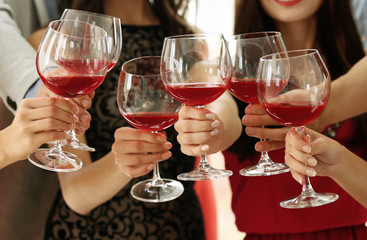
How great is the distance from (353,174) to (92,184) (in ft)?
2.89

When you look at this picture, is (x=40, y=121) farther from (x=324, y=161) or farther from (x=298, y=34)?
(x=298, y=34)

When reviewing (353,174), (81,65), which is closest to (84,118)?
(81,65)

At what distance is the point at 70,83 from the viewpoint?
1.11 meters

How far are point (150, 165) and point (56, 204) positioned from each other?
2.45ft

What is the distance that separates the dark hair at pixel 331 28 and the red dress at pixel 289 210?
0.59 feet

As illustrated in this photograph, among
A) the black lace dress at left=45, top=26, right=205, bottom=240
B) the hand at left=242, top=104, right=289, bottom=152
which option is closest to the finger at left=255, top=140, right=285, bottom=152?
the hand at left=242, top=104, right=289, bottom=152

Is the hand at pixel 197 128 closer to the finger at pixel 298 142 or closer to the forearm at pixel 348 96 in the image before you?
the finger at pixel 298 142

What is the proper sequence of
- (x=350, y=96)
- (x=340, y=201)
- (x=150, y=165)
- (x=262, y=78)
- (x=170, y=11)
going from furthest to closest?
(x=170, y=11), (x=340, y=201), (x=350, y=96), (x=150, y=165), (x=262, y=78)

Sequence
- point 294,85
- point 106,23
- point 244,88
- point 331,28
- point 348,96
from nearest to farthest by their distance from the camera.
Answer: point 294,85
point 244,88
point 106,23
point 348,96
point 331,28

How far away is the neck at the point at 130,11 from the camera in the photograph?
2.04 metres

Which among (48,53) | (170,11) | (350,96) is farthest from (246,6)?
(48,53)

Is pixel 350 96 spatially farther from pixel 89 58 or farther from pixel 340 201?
pixel 89 58

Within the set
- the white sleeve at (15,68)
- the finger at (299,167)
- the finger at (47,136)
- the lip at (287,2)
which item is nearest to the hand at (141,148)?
the finger at (47,136)

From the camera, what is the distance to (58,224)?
1853mm
